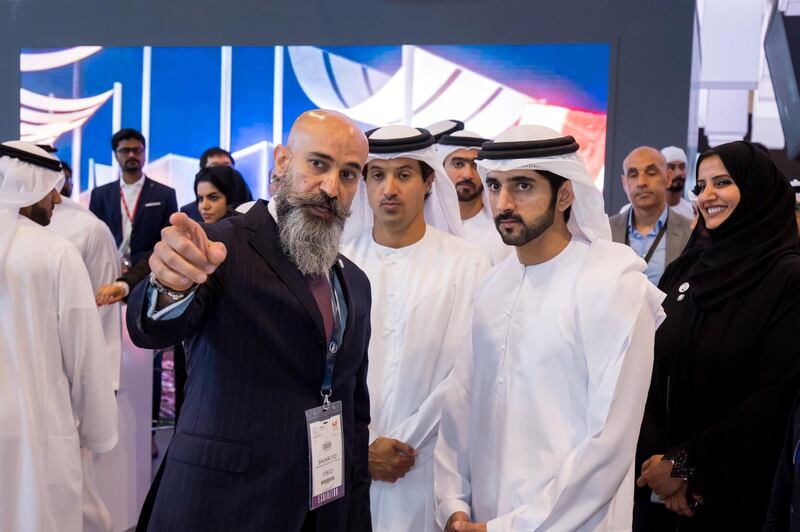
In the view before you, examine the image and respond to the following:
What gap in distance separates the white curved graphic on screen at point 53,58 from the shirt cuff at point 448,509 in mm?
6953

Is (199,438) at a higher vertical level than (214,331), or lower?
lower

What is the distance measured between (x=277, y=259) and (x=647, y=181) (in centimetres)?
381

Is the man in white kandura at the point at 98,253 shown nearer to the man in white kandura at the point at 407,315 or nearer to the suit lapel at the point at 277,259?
the man in white kandura at the point at 407,315

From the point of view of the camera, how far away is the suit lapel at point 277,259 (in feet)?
6.56

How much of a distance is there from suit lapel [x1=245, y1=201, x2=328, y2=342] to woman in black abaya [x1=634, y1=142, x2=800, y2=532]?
142cm

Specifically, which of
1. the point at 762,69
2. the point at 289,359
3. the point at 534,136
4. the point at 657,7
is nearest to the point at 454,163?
the point at 534,136

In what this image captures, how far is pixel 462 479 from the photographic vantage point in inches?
105

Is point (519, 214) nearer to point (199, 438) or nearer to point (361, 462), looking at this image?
point (361, 462)

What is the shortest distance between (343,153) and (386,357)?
1107 millimetres

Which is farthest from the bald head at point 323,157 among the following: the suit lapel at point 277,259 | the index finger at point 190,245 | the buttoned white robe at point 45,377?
the buttoned white robe at point 45,377

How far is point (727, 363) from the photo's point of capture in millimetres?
2840

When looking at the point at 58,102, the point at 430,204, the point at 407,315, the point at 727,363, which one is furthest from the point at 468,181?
the point at 58,102

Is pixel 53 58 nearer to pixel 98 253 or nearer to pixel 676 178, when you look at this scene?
pixel 98 253

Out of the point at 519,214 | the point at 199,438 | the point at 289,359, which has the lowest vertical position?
the point at 199,438
